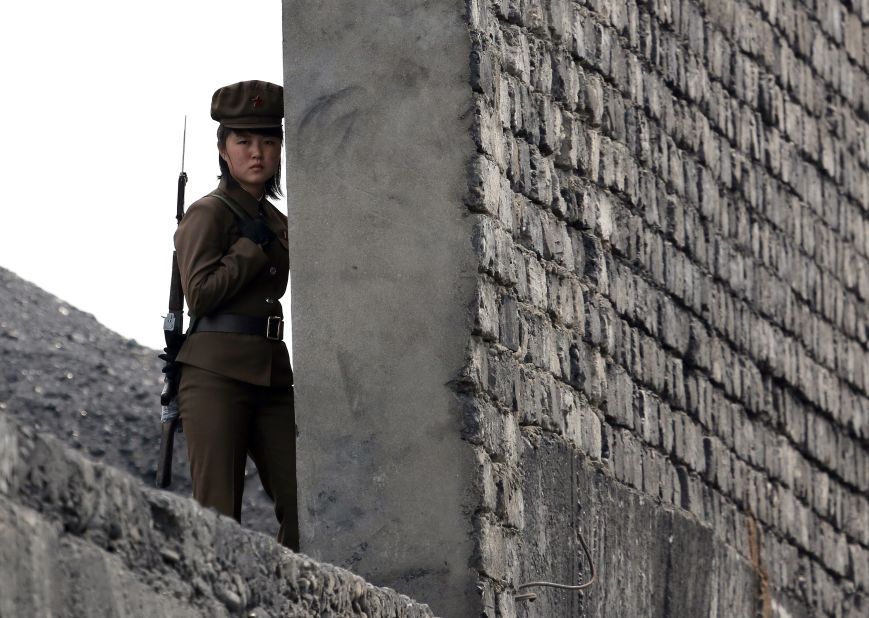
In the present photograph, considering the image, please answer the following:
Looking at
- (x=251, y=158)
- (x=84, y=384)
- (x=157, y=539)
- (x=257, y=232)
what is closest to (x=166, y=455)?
(x=257, y=232)

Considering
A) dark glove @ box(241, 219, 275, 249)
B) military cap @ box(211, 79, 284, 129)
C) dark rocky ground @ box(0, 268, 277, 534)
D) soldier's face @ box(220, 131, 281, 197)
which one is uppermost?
dark rocky ground @ box(0, 268, 277, 534)

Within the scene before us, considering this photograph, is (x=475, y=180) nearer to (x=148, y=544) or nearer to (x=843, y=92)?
(x=148, y=544)

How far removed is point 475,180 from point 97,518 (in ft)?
8.02

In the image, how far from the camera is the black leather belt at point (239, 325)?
470cm

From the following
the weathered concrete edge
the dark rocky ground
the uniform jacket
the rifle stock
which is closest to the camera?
the weathered concrete edge

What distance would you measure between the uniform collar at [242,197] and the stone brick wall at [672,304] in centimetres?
55

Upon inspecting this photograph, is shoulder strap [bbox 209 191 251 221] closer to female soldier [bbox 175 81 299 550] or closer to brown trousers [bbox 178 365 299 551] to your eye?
female soldier [bbox 175 81 299 550]

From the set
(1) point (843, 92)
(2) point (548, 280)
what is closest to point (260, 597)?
(2) point (548, 280)

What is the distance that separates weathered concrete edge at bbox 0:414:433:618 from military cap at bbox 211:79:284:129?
1.83m

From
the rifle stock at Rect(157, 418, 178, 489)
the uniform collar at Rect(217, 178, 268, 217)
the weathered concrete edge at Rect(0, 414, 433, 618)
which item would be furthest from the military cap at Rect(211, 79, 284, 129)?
the weathered concrete edge at Rect(0, 414, 433, 618)

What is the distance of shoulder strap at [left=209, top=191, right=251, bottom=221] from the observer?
15.5ft

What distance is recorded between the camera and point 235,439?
15.3 feet

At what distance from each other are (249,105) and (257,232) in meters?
0.32

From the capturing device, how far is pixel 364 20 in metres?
4.71
